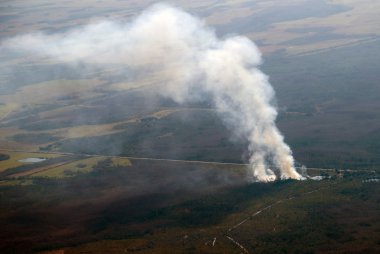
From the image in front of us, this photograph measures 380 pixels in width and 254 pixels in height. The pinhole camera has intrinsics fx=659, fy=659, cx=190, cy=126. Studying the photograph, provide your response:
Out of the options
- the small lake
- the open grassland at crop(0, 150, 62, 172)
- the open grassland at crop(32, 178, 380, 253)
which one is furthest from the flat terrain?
the small lake

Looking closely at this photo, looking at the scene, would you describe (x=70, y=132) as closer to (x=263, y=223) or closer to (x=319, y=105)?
(x=319, y=105)

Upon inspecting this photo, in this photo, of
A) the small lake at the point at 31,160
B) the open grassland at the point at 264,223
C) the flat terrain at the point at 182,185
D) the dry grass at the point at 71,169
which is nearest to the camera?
the open grassland at the point at 264,223

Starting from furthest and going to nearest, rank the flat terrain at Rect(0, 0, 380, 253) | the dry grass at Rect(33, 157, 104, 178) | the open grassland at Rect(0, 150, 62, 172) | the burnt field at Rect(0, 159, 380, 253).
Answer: the open grassland at Rect(0, 150, 62, 172) < the dry grass at Rect(33, 157, 104, 178) < the flat terrain at Rect(0, 0, 380, 253) < the burnt field at Rect(0, 159, 380, 253)

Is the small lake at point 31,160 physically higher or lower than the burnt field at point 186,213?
higher

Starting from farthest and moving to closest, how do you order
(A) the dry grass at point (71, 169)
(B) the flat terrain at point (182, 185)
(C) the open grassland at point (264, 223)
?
(A) the dry grass at point (71, 169) → (B) the flat terrain at point (182, 185) → (C) the open grassland at point (264, 223)

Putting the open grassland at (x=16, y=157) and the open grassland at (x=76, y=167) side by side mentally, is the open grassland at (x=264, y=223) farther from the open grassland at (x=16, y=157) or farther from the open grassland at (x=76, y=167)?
the open grassland at (x=16, y=157)

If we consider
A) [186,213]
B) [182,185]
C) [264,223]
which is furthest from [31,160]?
[264,223]

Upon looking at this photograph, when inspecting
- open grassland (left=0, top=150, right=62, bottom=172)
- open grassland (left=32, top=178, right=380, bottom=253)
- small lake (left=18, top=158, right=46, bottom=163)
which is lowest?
open grassland (left=32, top=178, right=380, bottom=253)

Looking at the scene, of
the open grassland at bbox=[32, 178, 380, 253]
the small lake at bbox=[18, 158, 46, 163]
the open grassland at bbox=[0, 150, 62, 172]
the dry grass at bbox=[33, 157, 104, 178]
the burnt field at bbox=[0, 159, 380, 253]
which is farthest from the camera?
the small lake at bbox=[18, 158, 46, 163]

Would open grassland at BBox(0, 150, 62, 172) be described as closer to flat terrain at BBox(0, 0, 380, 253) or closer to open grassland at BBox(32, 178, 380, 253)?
flat terrain at BBox(0, 0, 380, 253)

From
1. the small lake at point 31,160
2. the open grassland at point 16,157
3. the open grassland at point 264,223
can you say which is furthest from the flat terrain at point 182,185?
the small lake at point 31,160

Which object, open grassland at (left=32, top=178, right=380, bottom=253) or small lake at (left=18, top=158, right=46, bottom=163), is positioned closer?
open grassland at (left=32, top=178, right=380, bottom=253)
